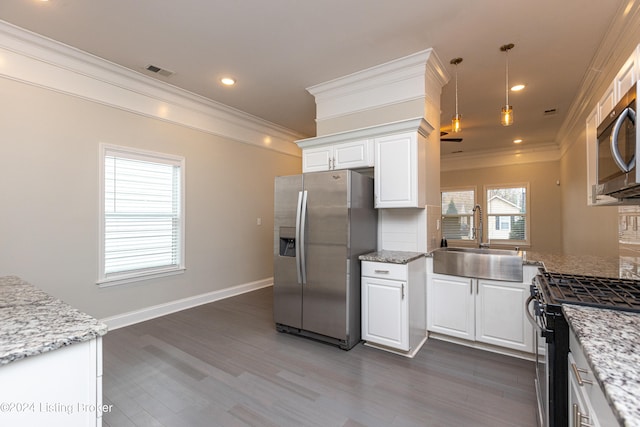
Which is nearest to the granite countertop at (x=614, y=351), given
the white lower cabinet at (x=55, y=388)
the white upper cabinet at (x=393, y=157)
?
the white lower cabinet at (x=55, y=388)

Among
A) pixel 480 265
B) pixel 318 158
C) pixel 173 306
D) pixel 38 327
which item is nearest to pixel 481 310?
pixel 480 265

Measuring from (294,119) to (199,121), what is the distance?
1.52 meters

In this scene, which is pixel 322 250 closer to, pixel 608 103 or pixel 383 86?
pixel 383 86

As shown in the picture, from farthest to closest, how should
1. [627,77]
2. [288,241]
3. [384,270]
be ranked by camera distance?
[288,241] < [384,270] < [627,77]

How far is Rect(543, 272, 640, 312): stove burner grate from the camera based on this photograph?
132cm

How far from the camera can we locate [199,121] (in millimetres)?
4289

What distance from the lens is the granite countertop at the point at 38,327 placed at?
2.97ft

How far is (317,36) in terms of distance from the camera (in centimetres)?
281

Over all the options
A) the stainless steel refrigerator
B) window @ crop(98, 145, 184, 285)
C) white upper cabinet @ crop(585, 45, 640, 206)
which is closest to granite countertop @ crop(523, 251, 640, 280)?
white upper cabinet @ crop(585, 45, 640, 206)

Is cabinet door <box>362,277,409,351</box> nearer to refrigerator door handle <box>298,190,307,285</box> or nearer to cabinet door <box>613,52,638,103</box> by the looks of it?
refrigerator door handle <box>298,190,307,285</box>

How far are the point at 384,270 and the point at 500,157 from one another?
6100mm

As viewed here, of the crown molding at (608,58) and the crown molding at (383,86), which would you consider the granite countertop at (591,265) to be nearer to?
the crown molding at (608,58)

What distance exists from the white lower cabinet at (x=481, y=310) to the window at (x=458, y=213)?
5.17m

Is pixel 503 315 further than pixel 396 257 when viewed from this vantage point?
No
